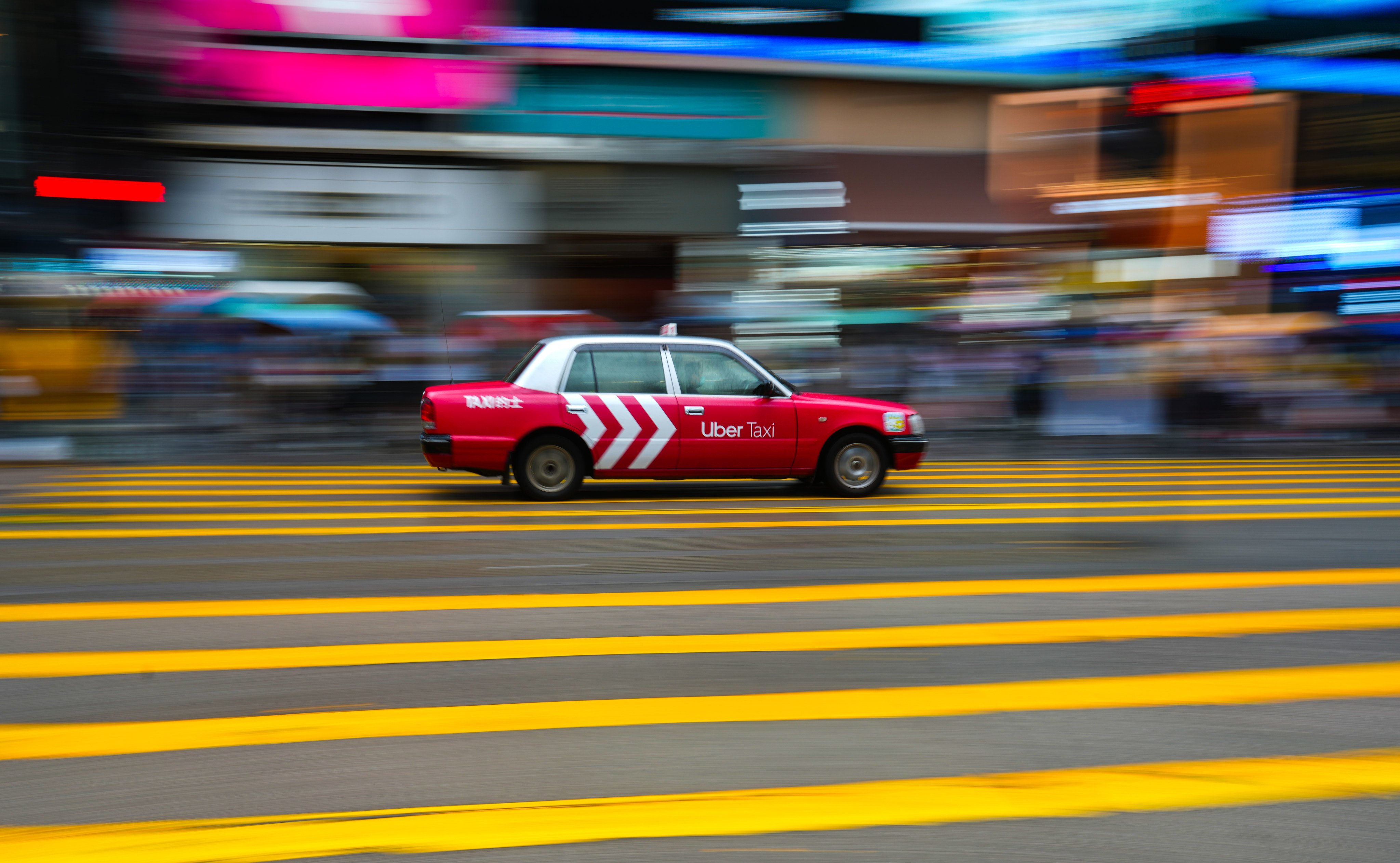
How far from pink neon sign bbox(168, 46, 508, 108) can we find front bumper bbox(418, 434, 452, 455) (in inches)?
540

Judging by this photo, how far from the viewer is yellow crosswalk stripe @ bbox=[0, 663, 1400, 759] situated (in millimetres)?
3525

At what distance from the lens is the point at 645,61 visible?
72.2 feet

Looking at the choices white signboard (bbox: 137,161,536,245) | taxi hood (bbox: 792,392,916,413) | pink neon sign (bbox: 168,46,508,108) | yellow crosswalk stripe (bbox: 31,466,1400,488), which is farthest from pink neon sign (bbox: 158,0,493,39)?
taxi hood (bbox: 792,392,916,413)

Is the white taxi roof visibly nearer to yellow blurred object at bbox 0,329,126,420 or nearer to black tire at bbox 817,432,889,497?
black tire at bbox 817,432,889,497

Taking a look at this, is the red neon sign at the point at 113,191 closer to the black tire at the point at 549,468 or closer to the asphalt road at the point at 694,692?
the asphalt road at the point at 694,692

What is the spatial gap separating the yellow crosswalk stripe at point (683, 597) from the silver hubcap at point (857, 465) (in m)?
3.56

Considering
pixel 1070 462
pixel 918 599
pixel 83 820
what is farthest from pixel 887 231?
pixel 83 820

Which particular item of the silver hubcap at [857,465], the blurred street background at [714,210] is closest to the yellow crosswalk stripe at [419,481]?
the silver hubcap at [857,465]

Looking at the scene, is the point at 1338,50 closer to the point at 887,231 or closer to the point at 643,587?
the point at 887,231

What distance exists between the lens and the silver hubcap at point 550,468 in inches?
365

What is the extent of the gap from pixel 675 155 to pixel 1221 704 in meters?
19.2

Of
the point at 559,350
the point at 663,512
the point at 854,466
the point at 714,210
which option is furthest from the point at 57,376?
the point at 714,210

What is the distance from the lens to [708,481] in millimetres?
11023

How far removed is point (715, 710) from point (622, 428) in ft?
18.1
